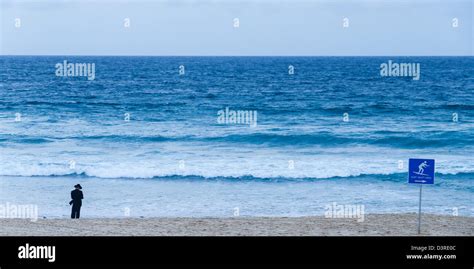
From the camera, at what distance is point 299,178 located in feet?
83.4

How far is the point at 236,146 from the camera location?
33.4 metres

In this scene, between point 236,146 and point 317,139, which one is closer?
point 236,146

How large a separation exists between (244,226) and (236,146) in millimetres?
17702

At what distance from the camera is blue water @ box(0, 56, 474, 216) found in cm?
2208

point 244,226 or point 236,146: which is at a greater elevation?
point 244,226

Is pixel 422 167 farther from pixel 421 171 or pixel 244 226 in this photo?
pixel 244 226

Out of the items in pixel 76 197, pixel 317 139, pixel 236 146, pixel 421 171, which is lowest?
pixel 236 146

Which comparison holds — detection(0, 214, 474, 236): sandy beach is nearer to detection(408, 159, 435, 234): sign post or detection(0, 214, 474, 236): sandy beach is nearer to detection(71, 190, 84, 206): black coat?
detection(71, 190, 84, 206): black coat

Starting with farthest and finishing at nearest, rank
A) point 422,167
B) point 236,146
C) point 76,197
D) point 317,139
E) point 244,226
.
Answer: point 317,139, point 236,146, point 76,197, point 244,226, point 422,167

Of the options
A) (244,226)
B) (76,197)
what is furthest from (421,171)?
(76,197)

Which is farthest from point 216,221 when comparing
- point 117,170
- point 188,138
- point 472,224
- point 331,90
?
point 331,90
